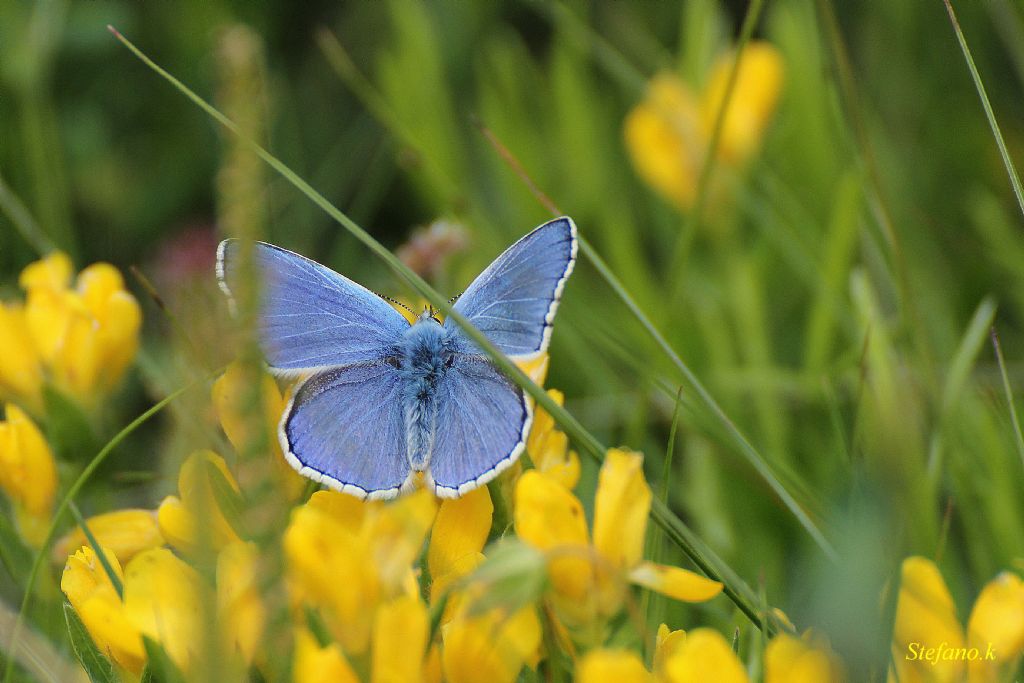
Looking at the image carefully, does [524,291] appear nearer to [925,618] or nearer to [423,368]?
[423,368]

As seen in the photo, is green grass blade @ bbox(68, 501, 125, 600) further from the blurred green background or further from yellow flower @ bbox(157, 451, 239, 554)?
the blurred green background

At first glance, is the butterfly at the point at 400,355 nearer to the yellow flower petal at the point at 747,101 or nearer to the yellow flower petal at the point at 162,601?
the yellow flower petal at the point at 162,601

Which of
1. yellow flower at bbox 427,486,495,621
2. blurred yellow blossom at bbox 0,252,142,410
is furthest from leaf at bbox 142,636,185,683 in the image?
blurred yellow blossom at bbox 0,252,142,410

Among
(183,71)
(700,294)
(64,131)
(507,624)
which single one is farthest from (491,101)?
(507,624)

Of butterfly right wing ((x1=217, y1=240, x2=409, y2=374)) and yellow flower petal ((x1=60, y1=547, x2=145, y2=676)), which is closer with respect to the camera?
yellow flower petal ((x1=60, y1=547, x2=145, y2=676))

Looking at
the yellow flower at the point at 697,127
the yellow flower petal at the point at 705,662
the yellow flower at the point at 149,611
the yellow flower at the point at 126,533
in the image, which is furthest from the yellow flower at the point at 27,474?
the yellow flower at the point at 697,127

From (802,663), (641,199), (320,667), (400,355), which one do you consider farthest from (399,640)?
(641,199)
